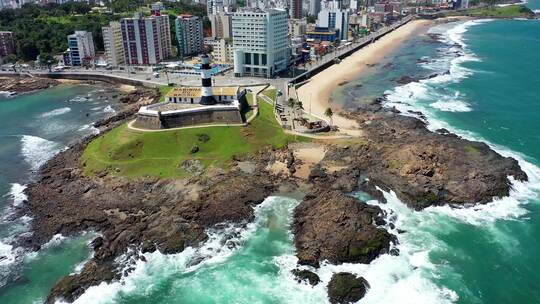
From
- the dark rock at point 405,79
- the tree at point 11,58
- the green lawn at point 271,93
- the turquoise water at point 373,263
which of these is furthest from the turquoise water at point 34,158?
the dark rock at point 405,79

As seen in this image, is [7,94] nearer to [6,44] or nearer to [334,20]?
[6,44]

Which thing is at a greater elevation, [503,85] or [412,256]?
[503,85]

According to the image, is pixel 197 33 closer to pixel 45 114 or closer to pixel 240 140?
pixel 45 114

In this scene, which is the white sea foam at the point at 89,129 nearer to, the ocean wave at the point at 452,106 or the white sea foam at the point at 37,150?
the white sea foam at the point at 37,150

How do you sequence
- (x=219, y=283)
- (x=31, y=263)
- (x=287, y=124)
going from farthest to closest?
(x=287, y=124)
(x=31, y=263)
(x=219, y=283)

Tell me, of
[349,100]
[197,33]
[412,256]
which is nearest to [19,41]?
[197,33]

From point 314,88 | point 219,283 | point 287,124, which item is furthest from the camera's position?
point 314,88
